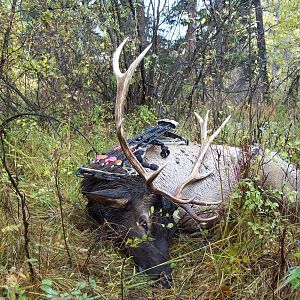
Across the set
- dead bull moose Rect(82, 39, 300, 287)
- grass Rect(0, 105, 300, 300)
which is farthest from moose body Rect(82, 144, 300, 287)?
grass Rect(0, 105, 300, 300)

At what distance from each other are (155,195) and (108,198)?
0.40m

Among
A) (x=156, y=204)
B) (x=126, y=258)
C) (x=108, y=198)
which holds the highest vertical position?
(x=108, y=198)

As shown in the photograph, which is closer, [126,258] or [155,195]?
[126,258]

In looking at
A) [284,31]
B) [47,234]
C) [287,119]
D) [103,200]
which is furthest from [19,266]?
[284,31]

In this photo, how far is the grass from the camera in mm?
2486

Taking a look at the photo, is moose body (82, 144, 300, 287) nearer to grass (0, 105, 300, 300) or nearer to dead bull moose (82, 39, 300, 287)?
dead bull moose (82, 39, 300, 287)

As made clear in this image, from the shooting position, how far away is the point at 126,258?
321 centimetres

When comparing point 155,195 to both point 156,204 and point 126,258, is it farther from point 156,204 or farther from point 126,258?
point 126,258

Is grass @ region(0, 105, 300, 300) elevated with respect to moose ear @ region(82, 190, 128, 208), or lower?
lower

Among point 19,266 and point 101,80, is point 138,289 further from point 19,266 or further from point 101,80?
point 101,80

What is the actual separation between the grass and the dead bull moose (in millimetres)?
123

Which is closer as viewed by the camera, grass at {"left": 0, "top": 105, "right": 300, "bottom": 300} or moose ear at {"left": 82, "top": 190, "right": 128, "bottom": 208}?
grass at {"left": 0, "top": 105, "right": 300, "bottom": 300}

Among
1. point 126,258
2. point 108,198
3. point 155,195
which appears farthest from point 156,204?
point 126,258

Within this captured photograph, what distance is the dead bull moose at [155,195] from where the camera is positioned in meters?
3.21
